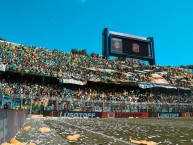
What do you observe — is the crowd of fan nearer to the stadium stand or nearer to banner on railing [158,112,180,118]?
the stadium stand

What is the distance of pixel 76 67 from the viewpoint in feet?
135

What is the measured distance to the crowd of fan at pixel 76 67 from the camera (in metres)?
34.9

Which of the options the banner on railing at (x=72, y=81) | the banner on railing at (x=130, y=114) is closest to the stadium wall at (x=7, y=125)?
the banner on railing at (x=130, y=114)

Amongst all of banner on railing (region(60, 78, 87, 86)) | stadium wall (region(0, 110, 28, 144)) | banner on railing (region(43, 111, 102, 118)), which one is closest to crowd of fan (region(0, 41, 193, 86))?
banner on railing (region(60, 78, 87, 86))

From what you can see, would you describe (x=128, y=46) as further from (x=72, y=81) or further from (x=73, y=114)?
(x=73, y=114)

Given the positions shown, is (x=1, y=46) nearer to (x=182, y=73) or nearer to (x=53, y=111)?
(x=53, y=111)

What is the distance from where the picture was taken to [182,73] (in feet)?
181

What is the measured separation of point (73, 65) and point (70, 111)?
1301cm

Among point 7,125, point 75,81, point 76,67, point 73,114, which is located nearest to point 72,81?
point 75,81

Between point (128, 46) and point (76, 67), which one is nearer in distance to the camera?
point (76, 67)

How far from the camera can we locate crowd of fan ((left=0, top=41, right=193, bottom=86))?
115 ft

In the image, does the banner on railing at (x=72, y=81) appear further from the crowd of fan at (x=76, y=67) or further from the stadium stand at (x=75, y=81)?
the crowd of fan at (x=76, y=67)

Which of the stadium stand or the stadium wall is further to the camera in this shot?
the stadium stand

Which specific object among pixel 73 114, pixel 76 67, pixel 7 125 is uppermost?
pixel 76 67
